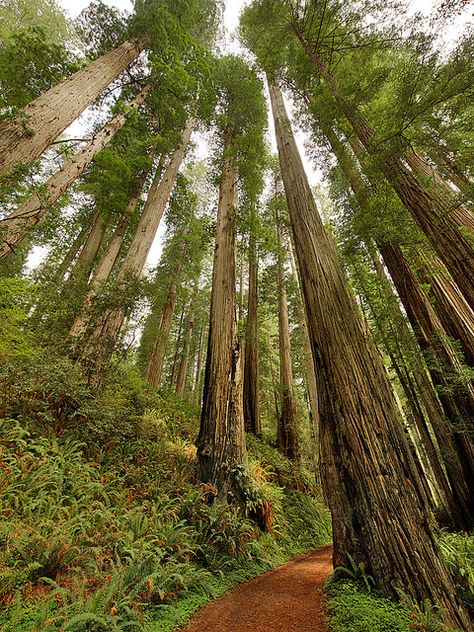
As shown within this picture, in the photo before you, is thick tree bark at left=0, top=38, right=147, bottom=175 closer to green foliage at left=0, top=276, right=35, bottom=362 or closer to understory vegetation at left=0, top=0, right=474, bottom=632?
understory vegetation at left=0, top=0, right=474, bottom=632

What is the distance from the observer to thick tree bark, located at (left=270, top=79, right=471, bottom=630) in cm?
233

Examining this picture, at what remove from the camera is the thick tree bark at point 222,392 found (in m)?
4.63

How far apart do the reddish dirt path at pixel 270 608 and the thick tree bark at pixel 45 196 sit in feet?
14.5

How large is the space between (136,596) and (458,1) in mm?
7609

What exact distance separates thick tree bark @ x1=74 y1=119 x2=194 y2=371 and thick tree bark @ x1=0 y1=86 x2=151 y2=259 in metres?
1.91

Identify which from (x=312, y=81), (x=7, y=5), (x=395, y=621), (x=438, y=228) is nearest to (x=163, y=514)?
(x=395, y=621)

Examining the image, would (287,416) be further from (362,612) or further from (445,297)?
(362,612)

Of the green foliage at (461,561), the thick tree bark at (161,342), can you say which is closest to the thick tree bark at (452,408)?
the green foliage at (461,561)

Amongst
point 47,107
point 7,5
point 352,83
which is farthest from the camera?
point 7,5

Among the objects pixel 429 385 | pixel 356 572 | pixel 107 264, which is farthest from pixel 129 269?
pixel 429 385

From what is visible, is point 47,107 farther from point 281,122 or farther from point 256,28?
point 256,28

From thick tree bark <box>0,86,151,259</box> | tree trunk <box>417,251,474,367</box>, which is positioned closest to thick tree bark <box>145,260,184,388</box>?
thick tree bark <box>0,86,151,259</box>

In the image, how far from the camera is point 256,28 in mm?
7230

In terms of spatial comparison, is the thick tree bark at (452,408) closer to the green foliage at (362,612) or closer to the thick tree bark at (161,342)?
the green foliage at (362,612)
